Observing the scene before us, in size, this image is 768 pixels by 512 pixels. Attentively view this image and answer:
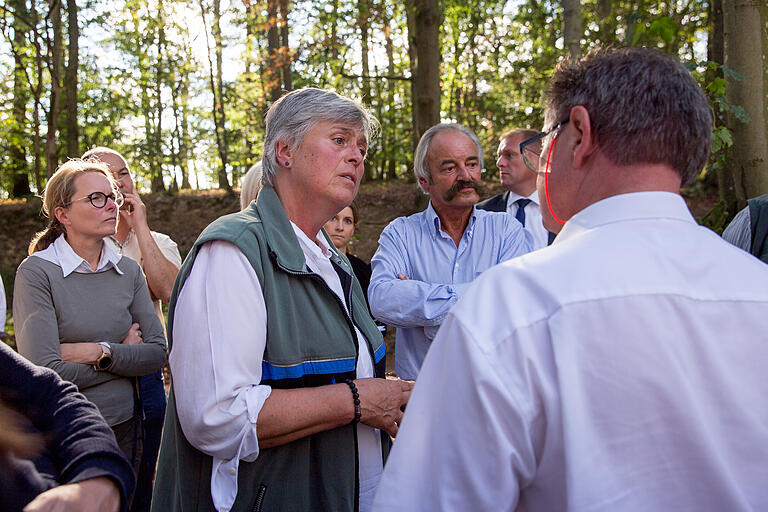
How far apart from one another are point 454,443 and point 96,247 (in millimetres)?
2822

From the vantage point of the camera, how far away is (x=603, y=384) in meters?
1.19

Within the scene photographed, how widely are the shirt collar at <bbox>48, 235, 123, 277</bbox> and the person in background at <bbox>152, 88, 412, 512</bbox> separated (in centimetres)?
150

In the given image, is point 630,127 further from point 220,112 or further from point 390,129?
point 220,112

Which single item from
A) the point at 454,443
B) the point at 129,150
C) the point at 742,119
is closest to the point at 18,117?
the point at 129,150

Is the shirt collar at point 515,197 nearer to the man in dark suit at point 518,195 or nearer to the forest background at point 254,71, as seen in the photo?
the man in dark suit at point 518,195

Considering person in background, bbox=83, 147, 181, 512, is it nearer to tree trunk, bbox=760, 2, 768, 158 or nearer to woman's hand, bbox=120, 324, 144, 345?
woman's hand, bbox=120, 324, 144, 345

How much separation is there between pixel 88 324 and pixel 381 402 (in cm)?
188

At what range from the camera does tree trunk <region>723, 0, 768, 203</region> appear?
4.59 metres

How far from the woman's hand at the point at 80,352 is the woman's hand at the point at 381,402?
5.56 feet

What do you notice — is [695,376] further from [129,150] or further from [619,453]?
[129,150]

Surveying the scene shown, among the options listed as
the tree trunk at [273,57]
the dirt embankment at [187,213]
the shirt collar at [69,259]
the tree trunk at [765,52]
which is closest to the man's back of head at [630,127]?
the shirt collar at [69,259]

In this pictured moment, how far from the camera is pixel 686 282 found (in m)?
1.24

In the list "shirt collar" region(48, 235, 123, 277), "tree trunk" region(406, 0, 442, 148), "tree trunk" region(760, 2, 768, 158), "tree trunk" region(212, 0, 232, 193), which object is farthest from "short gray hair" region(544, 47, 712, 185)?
"tree trunk" region(212, 0, 232, 193)

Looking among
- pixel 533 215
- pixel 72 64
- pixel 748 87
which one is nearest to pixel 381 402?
pixel 533 215
